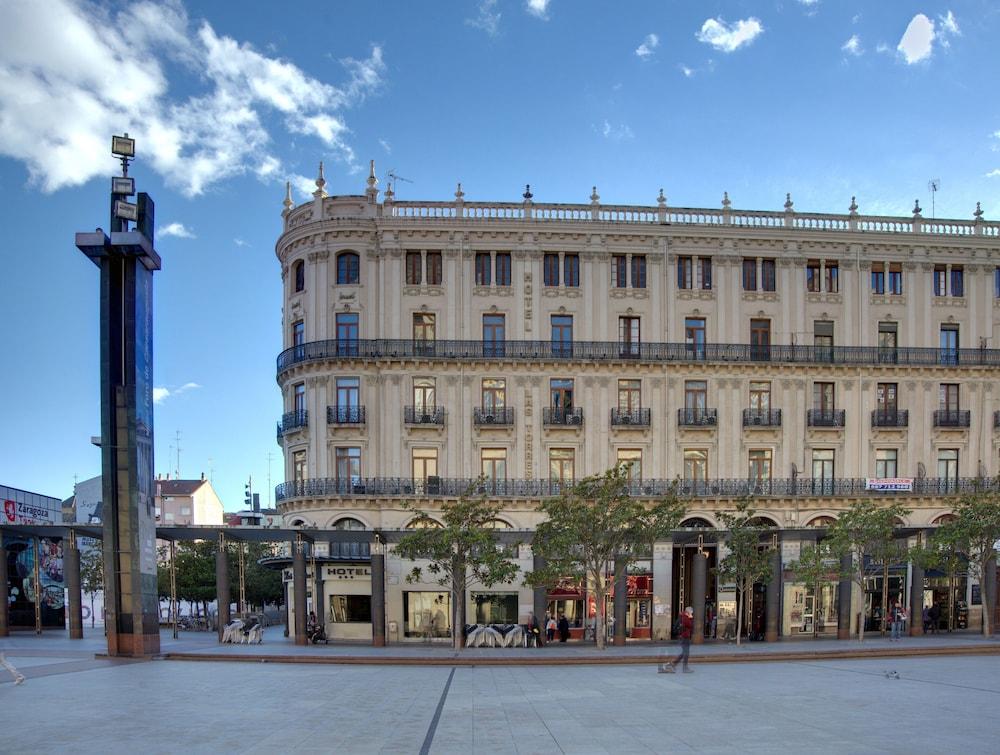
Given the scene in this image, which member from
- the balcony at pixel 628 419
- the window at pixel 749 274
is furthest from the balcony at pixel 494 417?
the window at pixel 749 274

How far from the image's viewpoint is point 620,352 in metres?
43.5

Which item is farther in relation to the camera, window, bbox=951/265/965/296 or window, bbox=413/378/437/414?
window, bbox=951/265/965/296

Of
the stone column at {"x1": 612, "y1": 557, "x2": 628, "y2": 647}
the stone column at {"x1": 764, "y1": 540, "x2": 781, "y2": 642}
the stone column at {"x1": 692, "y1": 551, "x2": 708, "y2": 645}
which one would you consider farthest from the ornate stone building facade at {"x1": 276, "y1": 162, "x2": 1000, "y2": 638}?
the stone column at {"x1": 612, "y1": 557, "x2": 628, "y2": 647}

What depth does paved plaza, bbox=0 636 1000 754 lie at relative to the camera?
14.6 m

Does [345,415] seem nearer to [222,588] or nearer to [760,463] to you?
[222,588]

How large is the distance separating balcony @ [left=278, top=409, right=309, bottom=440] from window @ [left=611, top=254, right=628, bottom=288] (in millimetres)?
17204

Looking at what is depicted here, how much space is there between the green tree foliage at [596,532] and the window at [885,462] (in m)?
14.8

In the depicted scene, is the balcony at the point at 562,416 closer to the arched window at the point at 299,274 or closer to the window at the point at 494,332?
the window at the point at 494,332

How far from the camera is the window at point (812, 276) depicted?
148 feet

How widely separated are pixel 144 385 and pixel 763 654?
24559 mm

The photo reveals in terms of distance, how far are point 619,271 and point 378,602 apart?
67.6ft

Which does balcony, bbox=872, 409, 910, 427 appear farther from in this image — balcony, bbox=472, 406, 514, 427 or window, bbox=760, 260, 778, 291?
balcony, bbox=472, 406, 514, 427

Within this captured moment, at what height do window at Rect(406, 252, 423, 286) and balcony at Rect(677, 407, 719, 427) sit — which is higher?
window at Rect(406, 252, 423, 286)

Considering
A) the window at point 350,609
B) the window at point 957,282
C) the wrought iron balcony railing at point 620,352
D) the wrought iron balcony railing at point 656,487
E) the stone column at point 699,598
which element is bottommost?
the window at point 350,609
